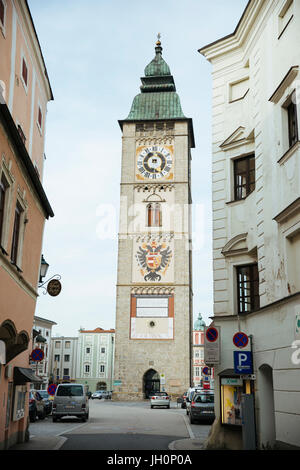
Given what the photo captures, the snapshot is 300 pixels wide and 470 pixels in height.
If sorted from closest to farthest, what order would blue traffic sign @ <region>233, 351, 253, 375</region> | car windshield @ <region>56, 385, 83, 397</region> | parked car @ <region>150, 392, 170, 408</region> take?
blue traffic sign @ <region>233, 351, 253, 375</region>
car windshield @ <region>56, 385, 83, 397</region>
parked car @ <region>150, 392, 170, 408</region>

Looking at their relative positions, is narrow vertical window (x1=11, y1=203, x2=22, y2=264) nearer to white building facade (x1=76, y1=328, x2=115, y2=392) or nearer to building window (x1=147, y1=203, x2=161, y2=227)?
building window (x1=147, y1=203, x2=161, y2=227)

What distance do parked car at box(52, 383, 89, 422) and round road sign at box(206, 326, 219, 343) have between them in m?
14.2

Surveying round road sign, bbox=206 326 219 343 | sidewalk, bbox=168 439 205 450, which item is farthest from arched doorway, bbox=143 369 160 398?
round road sign, bbox=206 326 219 343

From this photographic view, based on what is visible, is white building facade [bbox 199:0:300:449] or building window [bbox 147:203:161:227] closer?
white building facade [bbox 199:0:300:449]

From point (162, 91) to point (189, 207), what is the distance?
1652cm

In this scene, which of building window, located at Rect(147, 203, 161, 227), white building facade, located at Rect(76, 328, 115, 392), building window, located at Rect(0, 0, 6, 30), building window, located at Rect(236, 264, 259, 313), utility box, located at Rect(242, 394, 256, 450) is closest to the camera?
utility box, located at Rect(242, 394, 256, 450)

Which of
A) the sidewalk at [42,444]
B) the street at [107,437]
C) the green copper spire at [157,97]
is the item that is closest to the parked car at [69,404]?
the street at [107,437]

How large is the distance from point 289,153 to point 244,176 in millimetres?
4063

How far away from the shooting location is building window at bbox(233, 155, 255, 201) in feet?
50.6

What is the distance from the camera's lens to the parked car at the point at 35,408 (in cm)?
2561

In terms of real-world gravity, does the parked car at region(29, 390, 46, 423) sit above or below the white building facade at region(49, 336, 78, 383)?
below

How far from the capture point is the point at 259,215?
44.6 ft

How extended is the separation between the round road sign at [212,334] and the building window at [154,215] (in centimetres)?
4445

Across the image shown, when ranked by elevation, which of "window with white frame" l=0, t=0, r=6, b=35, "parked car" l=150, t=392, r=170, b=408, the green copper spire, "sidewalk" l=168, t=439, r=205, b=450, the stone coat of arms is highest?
the green copper spire
